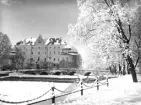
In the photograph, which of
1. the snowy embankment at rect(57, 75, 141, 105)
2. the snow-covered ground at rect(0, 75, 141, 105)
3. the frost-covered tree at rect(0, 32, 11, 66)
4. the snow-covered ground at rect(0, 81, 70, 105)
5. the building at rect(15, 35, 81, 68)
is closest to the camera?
the snowy embankment at rect(57, 75, 141, 105)

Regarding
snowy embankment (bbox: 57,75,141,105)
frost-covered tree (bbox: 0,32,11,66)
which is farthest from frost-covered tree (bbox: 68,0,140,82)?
frost-covered tree (bbox: 0,32,11,66)

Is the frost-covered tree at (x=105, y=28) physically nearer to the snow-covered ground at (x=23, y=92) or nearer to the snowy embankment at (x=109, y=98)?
the snowy embankment at (x=109, y=98)

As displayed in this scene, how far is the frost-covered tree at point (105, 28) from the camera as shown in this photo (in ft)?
33.9

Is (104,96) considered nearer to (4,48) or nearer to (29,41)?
(4,48)

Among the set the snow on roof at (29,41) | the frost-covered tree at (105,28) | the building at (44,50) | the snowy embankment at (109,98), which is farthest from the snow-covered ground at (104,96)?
the snow on roof at (29,41)

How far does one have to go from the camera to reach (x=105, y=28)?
10.6 m

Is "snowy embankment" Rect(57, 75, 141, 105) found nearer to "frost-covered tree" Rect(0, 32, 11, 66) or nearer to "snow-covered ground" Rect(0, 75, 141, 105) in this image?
"snow-covered ground" Rect(0, 75, 141, 105)

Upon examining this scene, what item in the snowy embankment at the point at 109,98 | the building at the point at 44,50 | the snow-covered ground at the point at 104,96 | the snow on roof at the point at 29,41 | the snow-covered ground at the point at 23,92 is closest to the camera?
the snowy embankment at the point at 109,98

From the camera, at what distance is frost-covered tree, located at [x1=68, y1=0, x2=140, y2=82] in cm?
1032

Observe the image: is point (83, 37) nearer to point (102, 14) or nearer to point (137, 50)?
point (102, 14)

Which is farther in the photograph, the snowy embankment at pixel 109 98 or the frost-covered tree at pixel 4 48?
the frost-covered tree at pixel 4 48

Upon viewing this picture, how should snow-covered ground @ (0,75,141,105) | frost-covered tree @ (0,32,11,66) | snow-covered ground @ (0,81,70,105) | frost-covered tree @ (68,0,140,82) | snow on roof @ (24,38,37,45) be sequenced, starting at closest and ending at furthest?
snow-covered ground @ (0,75,141,105) < frost-covered tree @ (68,0,140,82) < snow-covered ground @ (0,81,70,105) < frost-covered tree @ (0,32,11,66) < snow on roof @ (24,38,37,45)

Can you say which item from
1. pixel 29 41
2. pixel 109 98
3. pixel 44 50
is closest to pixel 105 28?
pixel 109 98

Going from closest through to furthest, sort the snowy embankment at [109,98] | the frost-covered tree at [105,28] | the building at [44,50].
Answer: the snowy embankment at [109,98] → the frost-covered tree at [105,28] → the building at [44,50]
